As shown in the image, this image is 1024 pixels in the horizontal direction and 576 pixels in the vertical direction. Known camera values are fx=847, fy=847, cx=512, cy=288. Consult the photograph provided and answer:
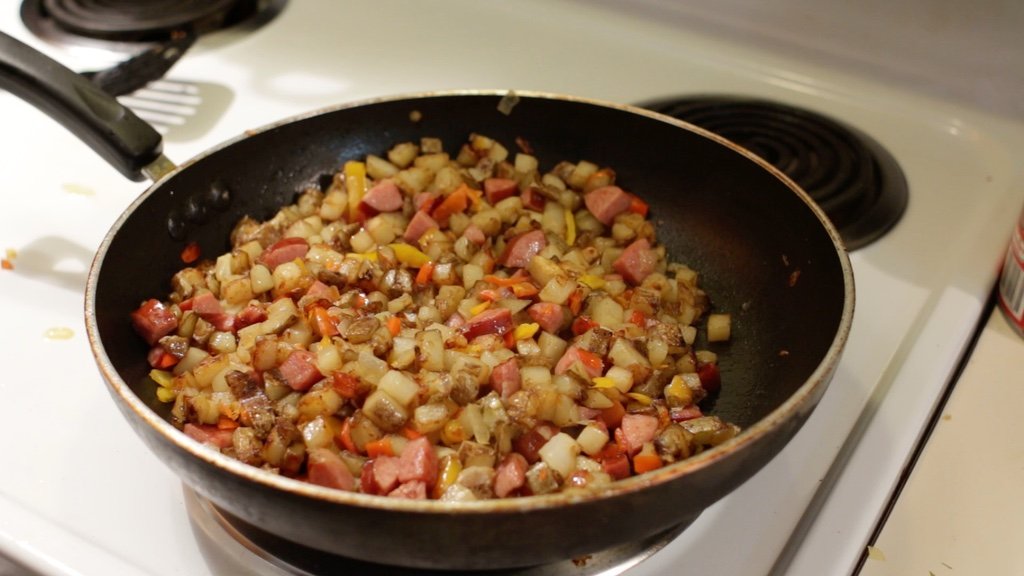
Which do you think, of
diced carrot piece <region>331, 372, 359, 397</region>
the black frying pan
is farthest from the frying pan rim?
diced carrot piece <region>331, 372, 359, 397</region>

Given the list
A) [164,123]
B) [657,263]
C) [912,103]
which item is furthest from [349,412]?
[912,103]

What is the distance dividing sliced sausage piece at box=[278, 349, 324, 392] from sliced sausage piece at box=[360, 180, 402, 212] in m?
0.30

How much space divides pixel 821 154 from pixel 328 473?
0.90m

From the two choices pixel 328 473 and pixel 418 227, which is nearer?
pixel 328 473

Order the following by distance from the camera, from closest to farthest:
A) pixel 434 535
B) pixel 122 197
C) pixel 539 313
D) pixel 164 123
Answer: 1. pixel 434 535
2. pixel 539 313
3. pixel 122 197
4. pixel 164 123

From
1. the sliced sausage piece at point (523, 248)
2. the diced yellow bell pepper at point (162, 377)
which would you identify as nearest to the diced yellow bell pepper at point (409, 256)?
the sliced sausage piece at point (523, 248)

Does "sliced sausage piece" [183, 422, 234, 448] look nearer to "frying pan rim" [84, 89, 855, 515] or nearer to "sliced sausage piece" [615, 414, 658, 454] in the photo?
"frying pan rim" [84, 89, 855, 515]

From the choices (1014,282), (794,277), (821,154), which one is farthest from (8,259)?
(1014,282)

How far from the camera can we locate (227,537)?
0.80m

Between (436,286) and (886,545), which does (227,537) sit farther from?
(886,545)

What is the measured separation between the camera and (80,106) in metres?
1.00

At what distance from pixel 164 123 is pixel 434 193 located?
0.55m

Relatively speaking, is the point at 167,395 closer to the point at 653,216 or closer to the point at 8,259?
the point at 8,259

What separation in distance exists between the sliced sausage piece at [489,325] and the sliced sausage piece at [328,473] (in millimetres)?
235
